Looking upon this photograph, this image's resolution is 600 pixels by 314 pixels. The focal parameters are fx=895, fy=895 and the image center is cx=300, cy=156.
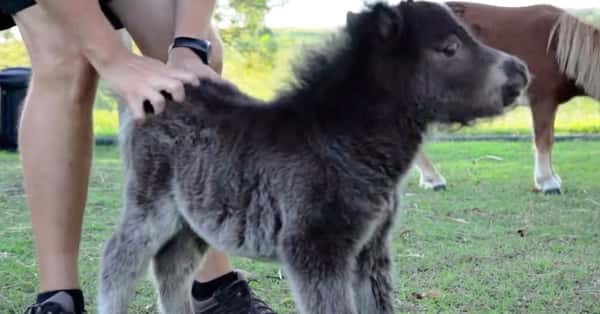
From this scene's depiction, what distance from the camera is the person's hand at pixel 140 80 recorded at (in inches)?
99.2

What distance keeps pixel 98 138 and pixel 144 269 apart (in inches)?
284

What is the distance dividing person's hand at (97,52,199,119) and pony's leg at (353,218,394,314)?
714 mm

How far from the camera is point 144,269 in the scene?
8.86 feet

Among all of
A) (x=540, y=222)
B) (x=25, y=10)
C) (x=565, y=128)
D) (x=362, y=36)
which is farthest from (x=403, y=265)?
(x=565, y=128)

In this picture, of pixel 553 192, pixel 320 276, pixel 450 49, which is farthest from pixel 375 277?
pixel 553 192

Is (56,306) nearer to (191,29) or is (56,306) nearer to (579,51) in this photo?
(191,29)

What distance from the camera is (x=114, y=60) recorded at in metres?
2.55

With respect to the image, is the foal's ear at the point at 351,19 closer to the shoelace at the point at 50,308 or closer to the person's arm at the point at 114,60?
the person's arm at the point at 114,60

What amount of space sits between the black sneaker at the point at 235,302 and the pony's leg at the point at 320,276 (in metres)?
0.76

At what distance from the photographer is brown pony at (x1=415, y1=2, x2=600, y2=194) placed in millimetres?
6391

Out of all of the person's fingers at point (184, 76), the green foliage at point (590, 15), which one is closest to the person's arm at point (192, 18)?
the person's fingers at point (184, 76)

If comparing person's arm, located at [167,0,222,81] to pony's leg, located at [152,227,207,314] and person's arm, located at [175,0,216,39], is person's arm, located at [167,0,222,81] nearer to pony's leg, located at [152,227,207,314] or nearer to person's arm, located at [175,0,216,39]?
person's arm, located at [175,0,216,39]

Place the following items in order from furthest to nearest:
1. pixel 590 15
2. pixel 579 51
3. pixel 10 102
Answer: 1. pixel 10 102
2. pixel 590 15
3. pixel 579 51

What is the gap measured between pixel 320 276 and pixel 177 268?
688 millimetres
